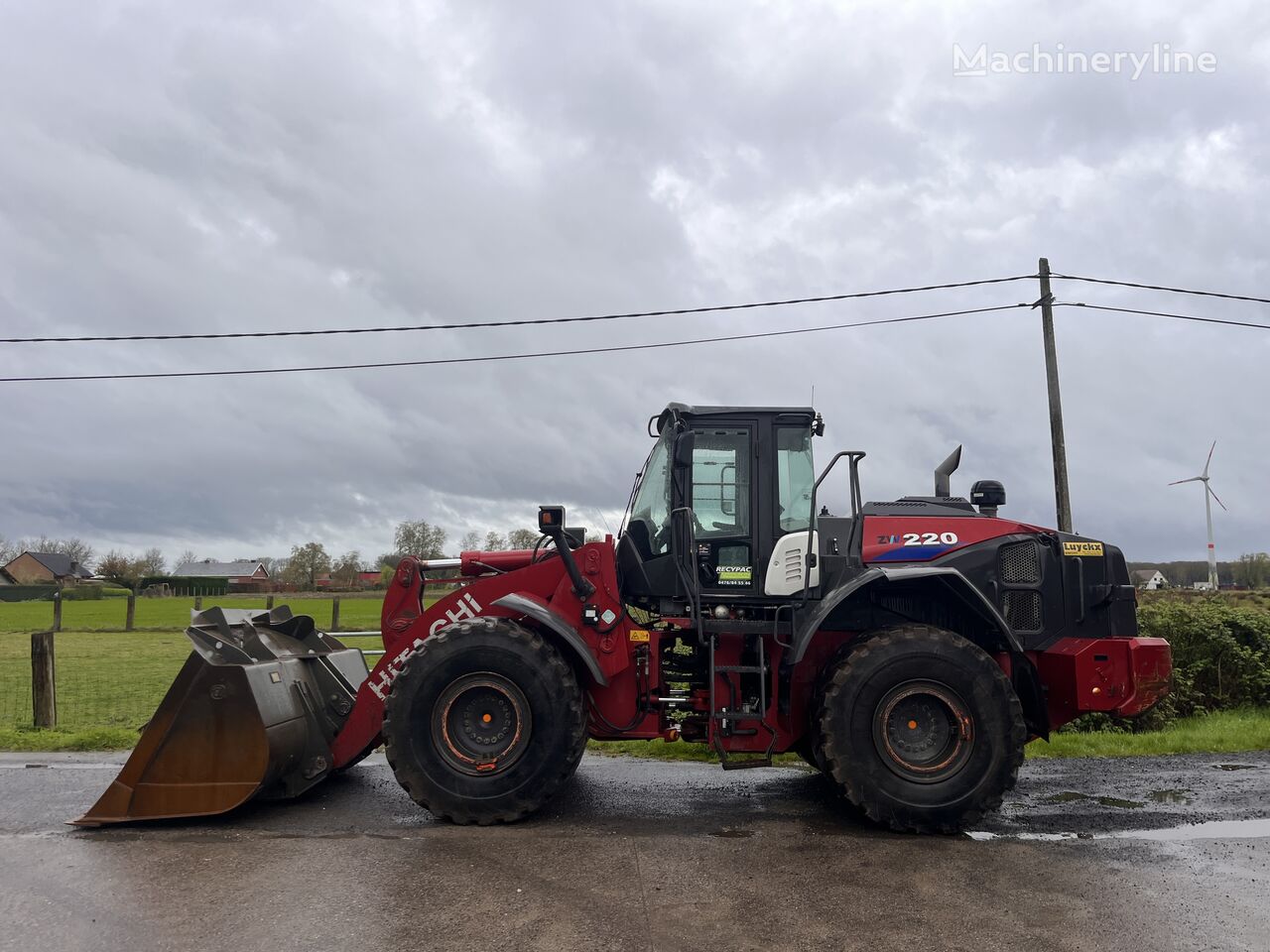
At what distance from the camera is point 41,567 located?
108 m

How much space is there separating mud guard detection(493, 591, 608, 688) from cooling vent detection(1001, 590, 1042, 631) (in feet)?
9.71

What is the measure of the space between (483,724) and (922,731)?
9.60ft

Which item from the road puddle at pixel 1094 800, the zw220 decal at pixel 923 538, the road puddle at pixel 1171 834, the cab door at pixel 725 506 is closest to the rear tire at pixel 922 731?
the road puddle at pixel 1171 834

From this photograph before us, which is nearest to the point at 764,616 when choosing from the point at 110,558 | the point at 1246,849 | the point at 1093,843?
the point at 1093,843

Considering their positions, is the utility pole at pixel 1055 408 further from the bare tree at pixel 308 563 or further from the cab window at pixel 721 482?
the bare tree at pixel 308 563

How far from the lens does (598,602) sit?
679 centimetres

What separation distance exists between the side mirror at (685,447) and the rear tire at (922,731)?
177cm

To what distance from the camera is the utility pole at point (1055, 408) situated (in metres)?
14.5

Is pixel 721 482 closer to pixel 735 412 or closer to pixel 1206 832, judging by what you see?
pixel 735 412

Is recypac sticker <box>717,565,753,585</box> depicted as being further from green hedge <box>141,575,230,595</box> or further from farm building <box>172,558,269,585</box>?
farm building <box>172,558,269,585</box>

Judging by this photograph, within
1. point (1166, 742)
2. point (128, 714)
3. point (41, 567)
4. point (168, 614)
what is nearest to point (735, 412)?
point (1166, 742)

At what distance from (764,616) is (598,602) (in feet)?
4.00

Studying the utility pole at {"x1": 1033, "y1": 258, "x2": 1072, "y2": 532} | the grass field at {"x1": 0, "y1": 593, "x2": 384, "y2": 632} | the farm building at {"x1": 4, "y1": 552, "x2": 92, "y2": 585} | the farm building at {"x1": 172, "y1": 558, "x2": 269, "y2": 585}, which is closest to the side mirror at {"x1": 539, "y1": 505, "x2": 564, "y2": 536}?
the utility pole at {"x1": 1033, "y1": 258, "x2": 1072, "y2": 532}

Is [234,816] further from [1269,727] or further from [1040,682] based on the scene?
[1269,727]
